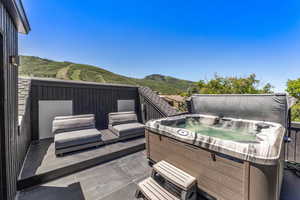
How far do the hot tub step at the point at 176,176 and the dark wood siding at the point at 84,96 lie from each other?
11.6 feet

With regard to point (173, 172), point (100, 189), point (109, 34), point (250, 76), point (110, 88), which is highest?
point (109, 34)

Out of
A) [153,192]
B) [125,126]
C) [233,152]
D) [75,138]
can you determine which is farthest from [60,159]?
[233,152]

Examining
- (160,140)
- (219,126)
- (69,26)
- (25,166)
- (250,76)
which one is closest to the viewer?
(25,166)

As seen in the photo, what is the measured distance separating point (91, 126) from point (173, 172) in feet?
9.56

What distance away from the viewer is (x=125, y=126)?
13.2 feet

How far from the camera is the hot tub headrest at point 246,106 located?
8.66 ft

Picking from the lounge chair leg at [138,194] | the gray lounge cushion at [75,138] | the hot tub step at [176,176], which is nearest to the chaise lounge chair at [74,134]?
the gray lounge cushion at [75,138]

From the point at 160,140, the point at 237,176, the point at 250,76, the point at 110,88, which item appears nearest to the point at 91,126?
the point at 110,88

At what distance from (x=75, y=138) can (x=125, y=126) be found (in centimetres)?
148

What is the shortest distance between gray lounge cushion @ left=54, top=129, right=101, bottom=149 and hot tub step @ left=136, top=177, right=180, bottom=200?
6.45 feet

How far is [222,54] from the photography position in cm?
956

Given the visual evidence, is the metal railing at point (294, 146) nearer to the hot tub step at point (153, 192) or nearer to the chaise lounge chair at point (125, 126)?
the hot tub step at point (153, 192)

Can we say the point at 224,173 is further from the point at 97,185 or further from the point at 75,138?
the point at 75,138

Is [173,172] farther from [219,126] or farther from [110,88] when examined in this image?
[110,88]
